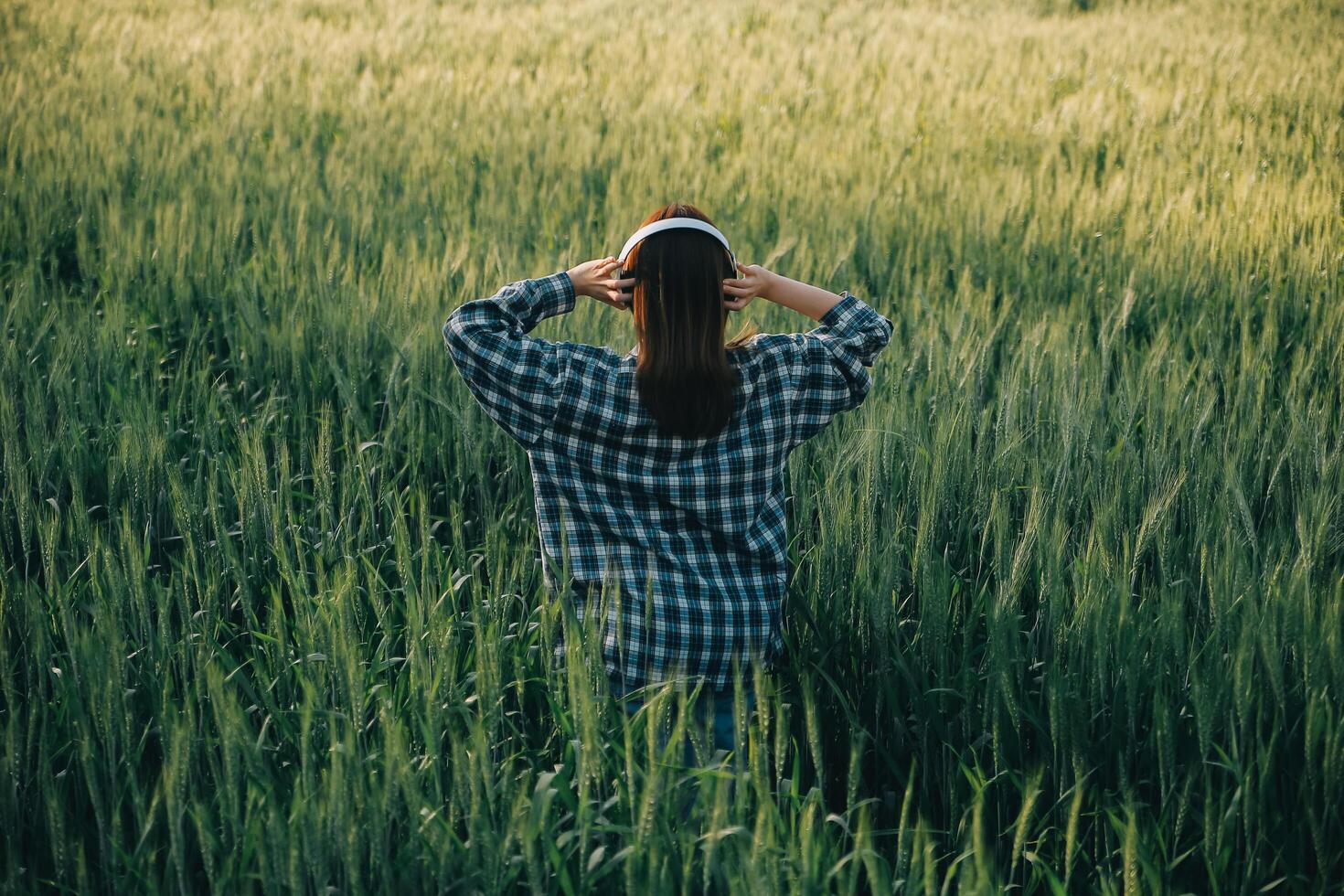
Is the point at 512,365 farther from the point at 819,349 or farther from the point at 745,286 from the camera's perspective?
the point at 819,349

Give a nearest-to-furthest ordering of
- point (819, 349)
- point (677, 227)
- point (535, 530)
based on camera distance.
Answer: point (677, 227), point (819, 349), point (535, 530)

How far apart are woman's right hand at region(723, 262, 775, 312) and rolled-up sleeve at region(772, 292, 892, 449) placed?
79 mm

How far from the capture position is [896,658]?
1.49m

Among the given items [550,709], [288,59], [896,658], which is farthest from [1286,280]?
[288,59]

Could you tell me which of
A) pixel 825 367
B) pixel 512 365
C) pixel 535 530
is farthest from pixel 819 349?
pixel 535 530

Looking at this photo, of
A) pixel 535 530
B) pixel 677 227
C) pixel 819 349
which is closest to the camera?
pixel 677 227

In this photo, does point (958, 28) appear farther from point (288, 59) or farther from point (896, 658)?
point (896, 658)

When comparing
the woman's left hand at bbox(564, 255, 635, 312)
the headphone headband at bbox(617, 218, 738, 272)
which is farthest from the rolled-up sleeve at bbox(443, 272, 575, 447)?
the headphone headband at bbox(617, 218, 738, 272)

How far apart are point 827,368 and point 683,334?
0.84ft

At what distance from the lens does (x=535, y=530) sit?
1944 millimetres

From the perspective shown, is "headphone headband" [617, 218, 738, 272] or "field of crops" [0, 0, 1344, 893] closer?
"field of crops" [0, 0, 1344, 893]

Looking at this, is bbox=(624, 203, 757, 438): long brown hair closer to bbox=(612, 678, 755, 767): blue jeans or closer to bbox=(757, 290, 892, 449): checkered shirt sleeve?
bbox=(757, 290, 892, 449): checkered shirt sleeve

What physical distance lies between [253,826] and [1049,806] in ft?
3.33

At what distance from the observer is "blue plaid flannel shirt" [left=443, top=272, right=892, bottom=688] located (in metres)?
1.46
